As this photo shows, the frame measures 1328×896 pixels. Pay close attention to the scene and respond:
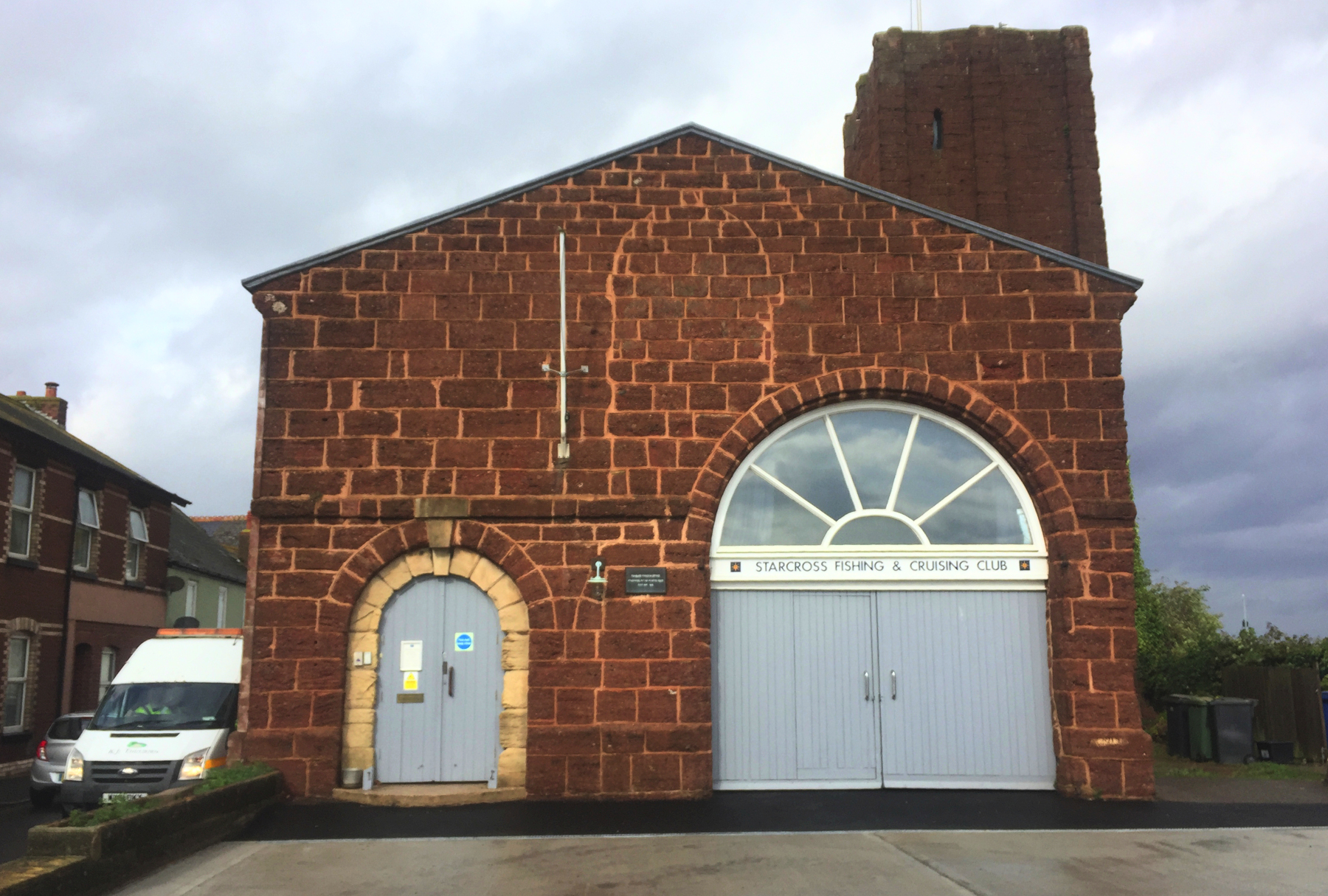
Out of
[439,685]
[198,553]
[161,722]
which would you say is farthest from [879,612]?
[198,553]

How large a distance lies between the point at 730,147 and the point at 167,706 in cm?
881

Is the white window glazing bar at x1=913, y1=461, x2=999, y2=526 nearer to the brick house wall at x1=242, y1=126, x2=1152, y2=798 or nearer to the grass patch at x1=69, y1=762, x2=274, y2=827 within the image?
the brick house wall at x1=242, y1=126, x2=1152, y2=798

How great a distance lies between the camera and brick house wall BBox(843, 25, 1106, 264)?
1889 centimetres

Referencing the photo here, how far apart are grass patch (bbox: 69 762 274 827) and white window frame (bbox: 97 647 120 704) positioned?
47.7 ft

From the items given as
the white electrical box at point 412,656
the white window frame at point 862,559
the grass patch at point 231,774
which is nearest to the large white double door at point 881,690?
the white window frame at point 862,559

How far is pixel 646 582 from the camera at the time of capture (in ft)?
35.7

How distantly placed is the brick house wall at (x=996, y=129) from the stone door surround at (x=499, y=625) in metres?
11.5

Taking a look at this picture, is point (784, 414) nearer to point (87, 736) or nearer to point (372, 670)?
point (372, 670)

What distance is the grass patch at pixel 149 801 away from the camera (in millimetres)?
7335

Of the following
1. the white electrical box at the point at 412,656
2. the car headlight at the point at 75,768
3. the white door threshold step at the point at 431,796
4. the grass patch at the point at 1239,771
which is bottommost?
the grass patch at the point at 1239,771

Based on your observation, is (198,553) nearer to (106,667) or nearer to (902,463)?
(106,667)

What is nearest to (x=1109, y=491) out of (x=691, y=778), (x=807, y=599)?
(x=807, y=599)

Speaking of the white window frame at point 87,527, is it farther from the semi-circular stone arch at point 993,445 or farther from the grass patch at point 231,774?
the semi-circular stone arch at point 993,445

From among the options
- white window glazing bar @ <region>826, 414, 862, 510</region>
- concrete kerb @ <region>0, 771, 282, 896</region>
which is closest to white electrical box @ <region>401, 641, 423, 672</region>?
concrete kerb @ <region>0, 771, 282, 896</region>
